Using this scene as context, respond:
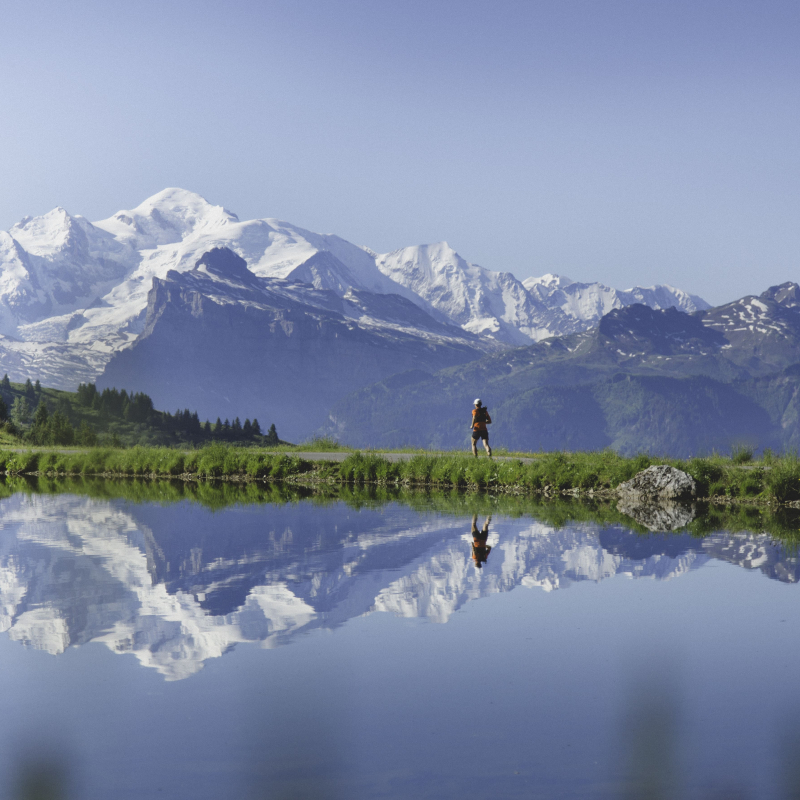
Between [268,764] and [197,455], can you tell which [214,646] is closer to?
[268,764]

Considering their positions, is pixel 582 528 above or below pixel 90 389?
below

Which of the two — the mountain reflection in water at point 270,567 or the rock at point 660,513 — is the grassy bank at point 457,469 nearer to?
the rock at point 660,513

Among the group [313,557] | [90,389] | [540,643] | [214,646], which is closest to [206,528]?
[313,557]

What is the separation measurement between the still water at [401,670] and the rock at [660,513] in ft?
13.0

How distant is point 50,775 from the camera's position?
26.8 ft

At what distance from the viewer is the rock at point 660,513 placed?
25266 millimetres

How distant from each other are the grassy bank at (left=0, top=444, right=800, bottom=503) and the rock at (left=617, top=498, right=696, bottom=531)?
2148 mm

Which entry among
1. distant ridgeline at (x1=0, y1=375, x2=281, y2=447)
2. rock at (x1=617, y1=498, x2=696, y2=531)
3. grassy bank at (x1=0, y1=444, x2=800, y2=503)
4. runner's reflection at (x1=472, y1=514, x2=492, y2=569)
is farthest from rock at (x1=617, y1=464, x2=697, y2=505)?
distant ridgeline at (x1=0, y1=375, x2=281, y2=447)

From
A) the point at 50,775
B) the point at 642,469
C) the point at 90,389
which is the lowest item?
the point at 50,775

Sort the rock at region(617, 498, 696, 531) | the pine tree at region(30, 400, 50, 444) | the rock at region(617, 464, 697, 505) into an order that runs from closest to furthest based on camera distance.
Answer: the rock at region(617, 498, 696, 531), the rock at region(617, 464, 697, 505), the pine tree at region(30, 400, 50, 444)

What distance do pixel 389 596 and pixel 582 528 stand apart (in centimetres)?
1000

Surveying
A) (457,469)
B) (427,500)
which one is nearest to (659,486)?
(427,500)

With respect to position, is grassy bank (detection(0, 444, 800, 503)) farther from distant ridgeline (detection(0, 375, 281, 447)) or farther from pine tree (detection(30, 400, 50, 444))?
distant ridgeline (detection(0, 375, 281, 447))

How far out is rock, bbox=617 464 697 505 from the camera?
31.9 meters
